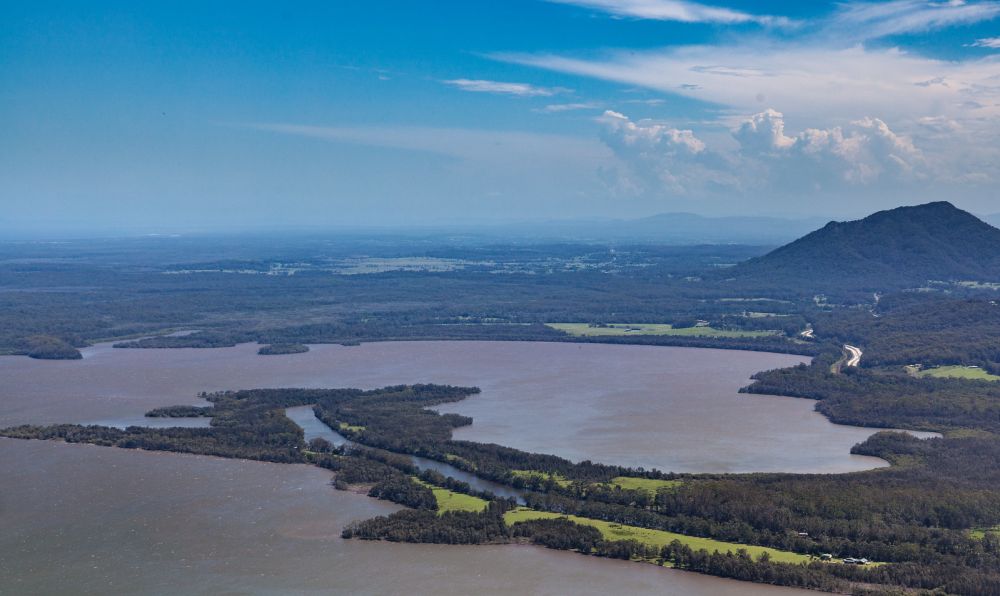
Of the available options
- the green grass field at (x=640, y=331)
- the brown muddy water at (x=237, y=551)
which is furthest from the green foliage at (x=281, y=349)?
the brown muddy water at (x=237, y=551)

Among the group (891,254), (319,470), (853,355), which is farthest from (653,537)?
(891,254)

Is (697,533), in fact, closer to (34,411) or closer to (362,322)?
(34,411)

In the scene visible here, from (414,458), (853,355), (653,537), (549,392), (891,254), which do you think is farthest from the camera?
(891,254)

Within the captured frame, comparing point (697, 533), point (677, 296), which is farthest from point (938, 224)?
point (697, 533)

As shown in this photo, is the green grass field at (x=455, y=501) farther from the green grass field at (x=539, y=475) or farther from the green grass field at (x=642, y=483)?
the green grass field at (x=642, y=483)

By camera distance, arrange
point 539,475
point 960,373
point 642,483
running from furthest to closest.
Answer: point 960,373
point 539,475
point 642,483

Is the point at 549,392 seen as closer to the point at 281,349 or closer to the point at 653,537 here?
the point at 653,537

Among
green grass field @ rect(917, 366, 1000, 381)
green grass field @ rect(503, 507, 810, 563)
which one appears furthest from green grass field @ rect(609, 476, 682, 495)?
green grass field @ rect(917, 366, 1000, 381)
